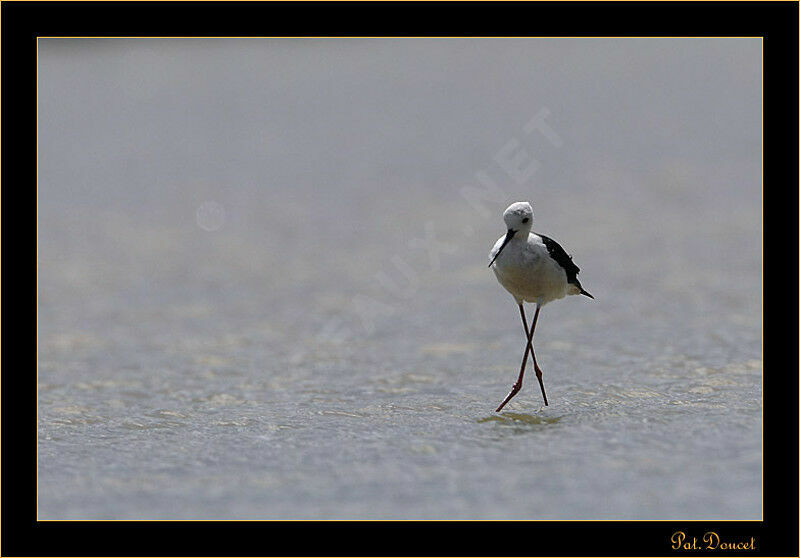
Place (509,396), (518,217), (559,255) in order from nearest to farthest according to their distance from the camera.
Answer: (518,217) < (559,255) < (509,396)

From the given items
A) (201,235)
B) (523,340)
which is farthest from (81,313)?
(523,340)

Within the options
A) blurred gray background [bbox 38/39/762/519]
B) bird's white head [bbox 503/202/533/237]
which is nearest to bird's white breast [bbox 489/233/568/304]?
bird's white head [bbox 503/202/533/237]

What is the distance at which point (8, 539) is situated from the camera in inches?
225

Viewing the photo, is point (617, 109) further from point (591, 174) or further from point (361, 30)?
point (361, 30)

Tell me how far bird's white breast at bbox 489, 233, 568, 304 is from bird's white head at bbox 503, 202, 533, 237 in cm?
13

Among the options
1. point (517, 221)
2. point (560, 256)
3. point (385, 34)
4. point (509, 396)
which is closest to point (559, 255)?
point (560, 256)

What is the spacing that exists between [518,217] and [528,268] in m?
0.40

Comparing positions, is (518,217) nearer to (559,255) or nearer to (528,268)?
(528,268)

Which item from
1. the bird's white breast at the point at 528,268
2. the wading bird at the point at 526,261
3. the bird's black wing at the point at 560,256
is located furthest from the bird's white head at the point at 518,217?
the bird's black wing at the point at 560,256

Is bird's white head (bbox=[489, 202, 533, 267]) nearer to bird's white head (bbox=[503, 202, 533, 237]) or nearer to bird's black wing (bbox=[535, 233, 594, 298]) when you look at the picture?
bird's white head (bbox=[503, 202, 533, 237])

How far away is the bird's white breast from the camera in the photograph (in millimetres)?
7273

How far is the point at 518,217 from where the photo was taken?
7.09m

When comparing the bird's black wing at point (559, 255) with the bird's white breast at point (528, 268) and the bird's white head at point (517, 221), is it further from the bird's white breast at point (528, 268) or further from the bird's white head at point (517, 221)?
the bird's white head at point (517, 221)

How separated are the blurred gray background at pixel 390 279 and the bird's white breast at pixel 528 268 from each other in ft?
3.05
